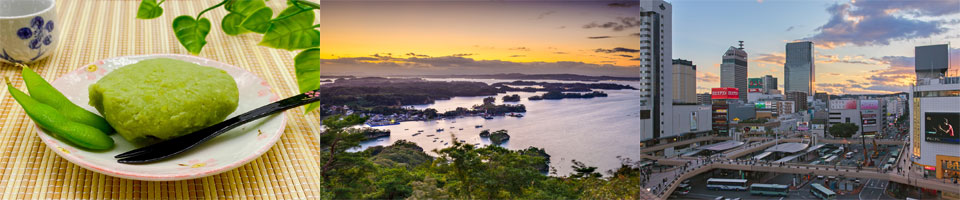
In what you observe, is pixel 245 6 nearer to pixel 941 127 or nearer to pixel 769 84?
pixel 769 84

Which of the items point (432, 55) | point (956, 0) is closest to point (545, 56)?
point (432, 55)

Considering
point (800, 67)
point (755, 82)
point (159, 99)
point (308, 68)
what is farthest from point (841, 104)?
point (159, 99)

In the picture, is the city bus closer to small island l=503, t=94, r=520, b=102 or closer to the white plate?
small island l=503, t=94, r=520, b=102

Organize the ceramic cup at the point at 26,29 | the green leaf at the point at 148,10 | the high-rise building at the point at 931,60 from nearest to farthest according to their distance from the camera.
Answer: the ceramic cup at the point at 26,29 → the green leaf at the point at 148,10 → the high-rise building at the point at 931,60

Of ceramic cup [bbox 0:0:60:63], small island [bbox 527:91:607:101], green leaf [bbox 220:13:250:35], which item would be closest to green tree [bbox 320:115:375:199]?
small island [bbox 527:91:607:101]

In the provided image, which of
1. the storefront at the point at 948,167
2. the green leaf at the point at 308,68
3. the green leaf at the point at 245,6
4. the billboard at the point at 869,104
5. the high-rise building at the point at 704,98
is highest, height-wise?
the green leaf at the point at 245,6

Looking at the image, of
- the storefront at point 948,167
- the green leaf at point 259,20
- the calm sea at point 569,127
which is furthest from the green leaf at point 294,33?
the storefront at point 948,167

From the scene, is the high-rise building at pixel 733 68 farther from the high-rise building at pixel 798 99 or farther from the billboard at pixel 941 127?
the billboard at pixel 941 127

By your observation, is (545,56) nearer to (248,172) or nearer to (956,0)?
(248,172)
